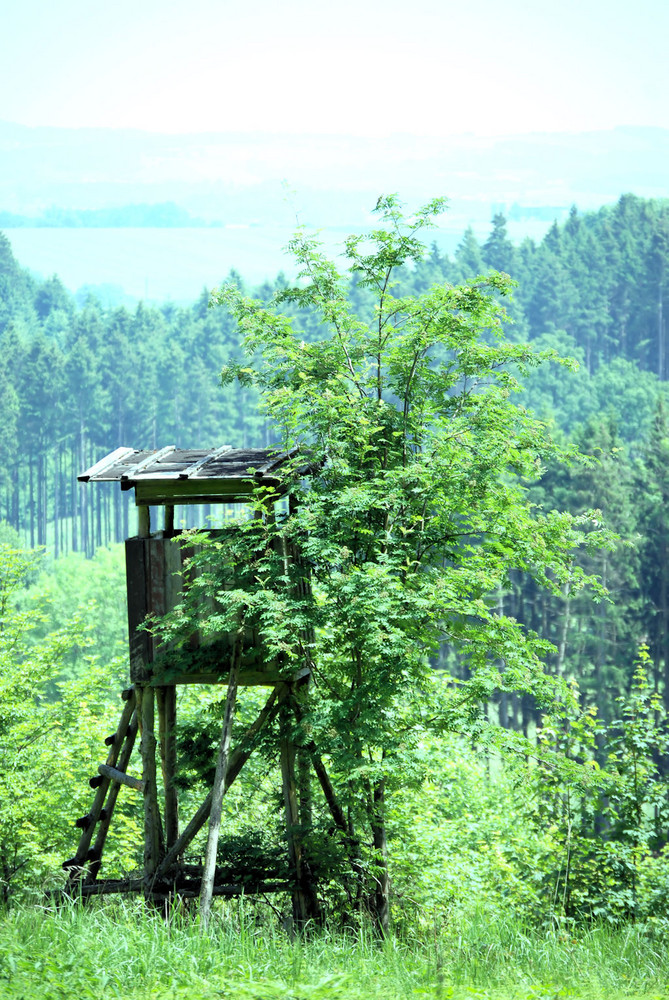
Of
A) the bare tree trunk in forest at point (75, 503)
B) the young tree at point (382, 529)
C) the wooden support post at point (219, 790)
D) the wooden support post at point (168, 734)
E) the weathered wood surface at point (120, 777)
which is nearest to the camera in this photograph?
the wooden support post at point (219, 790)

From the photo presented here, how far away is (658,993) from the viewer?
25.9ft

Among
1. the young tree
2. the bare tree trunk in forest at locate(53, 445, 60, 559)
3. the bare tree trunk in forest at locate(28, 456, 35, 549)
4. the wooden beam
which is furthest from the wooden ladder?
the bare tree trunk in forest at locate(53, 445, 60, 559)

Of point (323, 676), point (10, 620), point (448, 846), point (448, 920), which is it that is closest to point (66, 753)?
point (10, 620)

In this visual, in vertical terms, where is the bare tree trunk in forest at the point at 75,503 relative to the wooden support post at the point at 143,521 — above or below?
below

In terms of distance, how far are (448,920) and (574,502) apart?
3773 cm

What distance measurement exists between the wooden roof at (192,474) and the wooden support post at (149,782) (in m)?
2.07

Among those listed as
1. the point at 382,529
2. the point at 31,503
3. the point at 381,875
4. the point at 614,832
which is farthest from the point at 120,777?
the point at 31,503

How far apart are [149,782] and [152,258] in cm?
18251

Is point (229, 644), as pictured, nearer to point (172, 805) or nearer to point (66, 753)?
point (172, 805)

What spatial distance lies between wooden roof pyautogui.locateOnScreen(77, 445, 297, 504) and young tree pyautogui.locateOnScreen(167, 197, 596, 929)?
38 cm

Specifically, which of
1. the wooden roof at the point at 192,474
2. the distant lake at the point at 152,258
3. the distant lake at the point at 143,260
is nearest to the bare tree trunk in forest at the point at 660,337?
the wooden roof at the point at 192,474

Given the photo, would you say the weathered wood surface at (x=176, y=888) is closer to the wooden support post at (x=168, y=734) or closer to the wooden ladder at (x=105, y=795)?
the wooden ladder at (x=105, y=795)

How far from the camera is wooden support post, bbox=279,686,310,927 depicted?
→ 11.2 meters

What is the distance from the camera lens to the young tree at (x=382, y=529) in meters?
10.2
